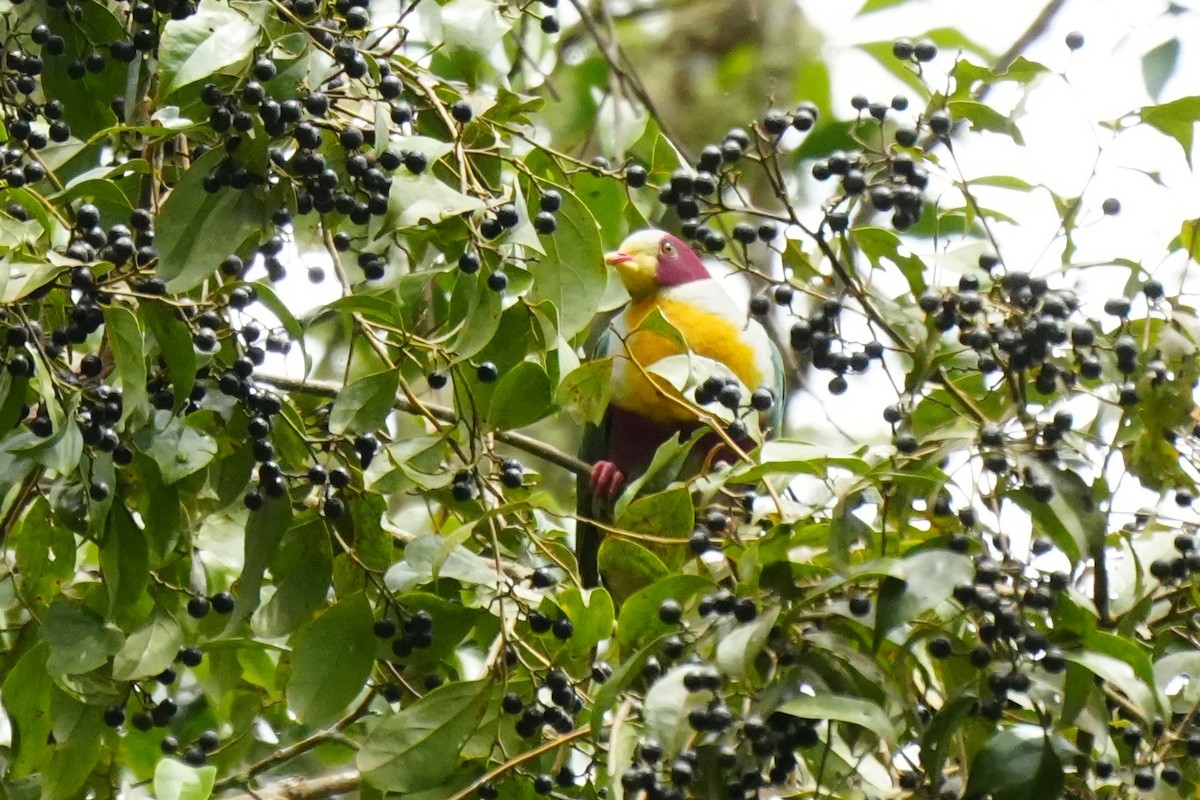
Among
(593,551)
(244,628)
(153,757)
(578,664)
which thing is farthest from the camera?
(593,551)

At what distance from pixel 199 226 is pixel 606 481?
141cm

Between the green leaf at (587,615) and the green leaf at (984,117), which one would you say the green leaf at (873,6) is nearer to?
the green leaf at (984,117)

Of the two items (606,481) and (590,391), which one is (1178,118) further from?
(606,481)

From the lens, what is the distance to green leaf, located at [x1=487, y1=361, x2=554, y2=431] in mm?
1695

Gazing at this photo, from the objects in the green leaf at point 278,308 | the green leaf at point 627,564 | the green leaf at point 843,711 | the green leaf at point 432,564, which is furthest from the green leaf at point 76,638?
the green leaf at point 843,711

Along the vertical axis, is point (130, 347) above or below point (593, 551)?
above

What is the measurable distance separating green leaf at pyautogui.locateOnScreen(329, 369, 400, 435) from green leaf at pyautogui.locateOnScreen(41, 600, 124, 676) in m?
0.35

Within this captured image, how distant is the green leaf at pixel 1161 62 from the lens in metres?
1.69

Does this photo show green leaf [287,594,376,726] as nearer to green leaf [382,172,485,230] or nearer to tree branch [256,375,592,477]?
tree branch [256,375,592,477]

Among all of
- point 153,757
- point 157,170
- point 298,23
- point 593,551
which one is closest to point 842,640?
point 298,23

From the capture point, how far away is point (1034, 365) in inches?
58.0

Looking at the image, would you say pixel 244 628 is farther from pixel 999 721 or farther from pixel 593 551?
pixel 593 551

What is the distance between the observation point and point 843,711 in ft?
4.28

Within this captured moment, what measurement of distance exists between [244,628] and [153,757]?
0.37 metres
